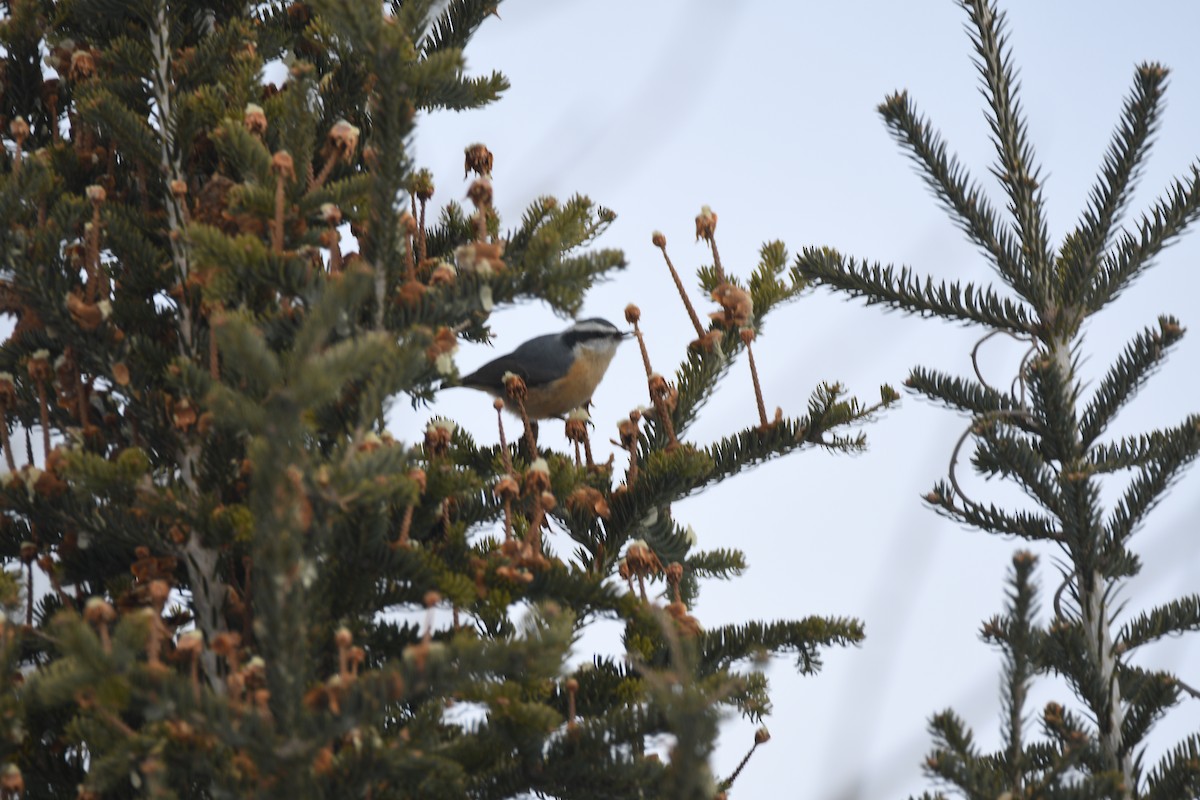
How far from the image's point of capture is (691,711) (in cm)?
133

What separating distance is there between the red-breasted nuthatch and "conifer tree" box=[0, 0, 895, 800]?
4.82ft

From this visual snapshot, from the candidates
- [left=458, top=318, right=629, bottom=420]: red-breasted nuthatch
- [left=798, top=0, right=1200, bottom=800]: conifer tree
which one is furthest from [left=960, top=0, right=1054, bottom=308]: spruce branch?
[left=458, top=318, right=629, bottom=420]: red-breasted nuthatch

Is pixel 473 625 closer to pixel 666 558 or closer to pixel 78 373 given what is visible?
pixel 666 558

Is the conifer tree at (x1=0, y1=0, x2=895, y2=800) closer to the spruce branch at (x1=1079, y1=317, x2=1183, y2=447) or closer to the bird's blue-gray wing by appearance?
the spruce branch at (x1=1079, y1=317, x2=1183, y2=447)

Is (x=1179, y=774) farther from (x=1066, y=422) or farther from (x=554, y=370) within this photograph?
(x=554, y=370)

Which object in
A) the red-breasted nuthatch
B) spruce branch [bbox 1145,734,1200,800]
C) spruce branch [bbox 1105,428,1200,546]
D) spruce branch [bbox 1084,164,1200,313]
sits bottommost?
spruce branch [bbox 1145,734,1200,800]

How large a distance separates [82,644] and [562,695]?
964 mm

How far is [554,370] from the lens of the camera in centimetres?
420

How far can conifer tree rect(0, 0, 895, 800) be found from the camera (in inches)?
62.5

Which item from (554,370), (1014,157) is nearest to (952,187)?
(1014,157)

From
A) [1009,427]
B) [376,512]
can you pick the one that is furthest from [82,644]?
[1009,427]

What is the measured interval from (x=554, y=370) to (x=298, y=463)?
2680 mm

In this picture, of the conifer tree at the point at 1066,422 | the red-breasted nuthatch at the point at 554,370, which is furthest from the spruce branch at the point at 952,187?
the red-breasted nuthatch at the point at 554,370

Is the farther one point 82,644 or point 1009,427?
point 1009,427
